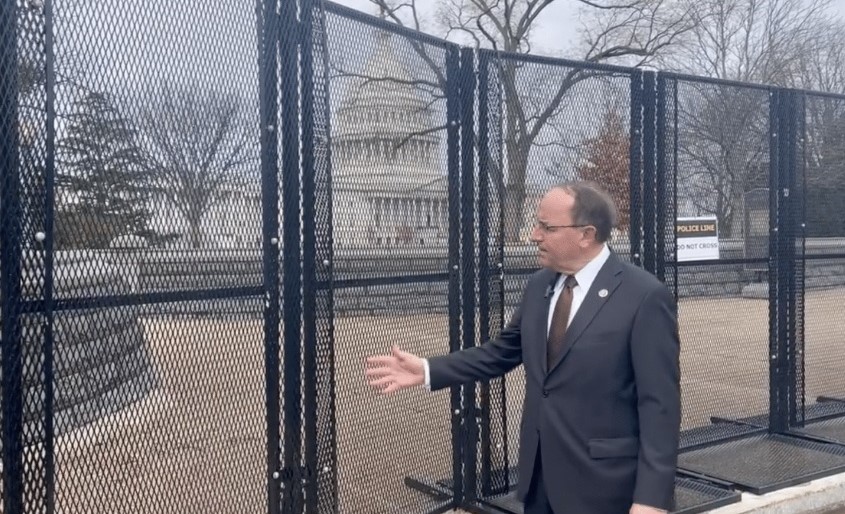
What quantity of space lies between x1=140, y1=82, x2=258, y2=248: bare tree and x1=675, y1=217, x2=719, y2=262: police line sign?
388cm

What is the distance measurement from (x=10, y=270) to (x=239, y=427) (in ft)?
4.44

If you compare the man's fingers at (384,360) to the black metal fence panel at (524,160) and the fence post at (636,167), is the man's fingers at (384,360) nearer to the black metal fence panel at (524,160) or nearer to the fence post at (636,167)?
the black metal fence panel at (524,160)

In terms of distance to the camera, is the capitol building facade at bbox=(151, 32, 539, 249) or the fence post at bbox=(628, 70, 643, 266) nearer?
the capitol building facade at bbox=(151, 32, 539, 249)

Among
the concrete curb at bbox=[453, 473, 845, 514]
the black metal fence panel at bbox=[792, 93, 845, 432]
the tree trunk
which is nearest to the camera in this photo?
the tree trunk

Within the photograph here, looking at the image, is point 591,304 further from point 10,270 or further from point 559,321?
point 10,270

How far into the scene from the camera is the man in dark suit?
128 inches

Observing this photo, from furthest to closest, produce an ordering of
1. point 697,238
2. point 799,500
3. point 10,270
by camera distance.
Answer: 1. point 697,238
2. point 799,500
3. point 10,270

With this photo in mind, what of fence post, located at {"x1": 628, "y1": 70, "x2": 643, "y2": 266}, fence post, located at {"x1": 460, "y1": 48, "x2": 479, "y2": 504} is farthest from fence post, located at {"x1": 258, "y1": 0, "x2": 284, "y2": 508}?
fence post, located at {"x1": 628, "y1": 70, "x2": 643, "y2": 266}

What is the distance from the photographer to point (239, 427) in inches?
160

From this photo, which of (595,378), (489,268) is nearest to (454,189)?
(489,268)

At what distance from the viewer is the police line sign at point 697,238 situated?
6.75 metres

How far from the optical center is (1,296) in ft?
10.1

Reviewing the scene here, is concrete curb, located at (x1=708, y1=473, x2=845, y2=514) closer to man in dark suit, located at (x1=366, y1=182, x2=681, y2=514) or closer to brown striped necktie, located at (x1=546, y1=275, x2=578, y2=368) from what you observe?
man in dark suit, located at (x1=366, y1=182, x2=681, y2=514)

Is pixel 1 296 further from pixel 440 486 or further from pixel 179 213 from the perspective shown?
pixel 440 486
